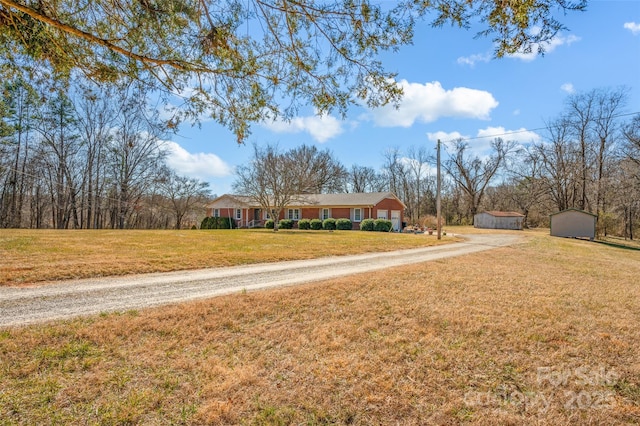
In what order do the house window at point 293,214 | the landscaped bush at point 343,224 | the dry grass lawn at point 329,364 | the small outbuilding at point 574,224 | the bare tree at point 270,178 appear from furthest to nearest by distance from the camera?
1. the house window at point 293,214
2. the landscaped bush at point 343,224
3. the bare tree at point 270,178
4. the small outbuilding at point 574,224
5. the dry grass lawn at point 329,364

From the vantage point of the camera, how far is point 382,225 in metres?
26.5

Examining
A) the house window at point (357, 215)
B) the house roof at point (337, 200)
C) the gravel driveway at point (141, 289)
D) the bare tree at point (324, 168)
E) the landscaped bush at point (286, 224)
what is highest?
the bare tree at point (324, 168)

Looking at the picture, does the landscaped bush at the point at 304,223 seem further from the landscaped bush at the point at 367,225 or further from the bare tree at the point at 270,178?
the landscaped bush at the point at 367,225

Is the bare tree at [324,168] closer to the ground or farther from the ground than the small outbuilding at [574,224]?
farther from the ground

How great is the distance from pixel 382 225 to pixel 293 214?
9802mm

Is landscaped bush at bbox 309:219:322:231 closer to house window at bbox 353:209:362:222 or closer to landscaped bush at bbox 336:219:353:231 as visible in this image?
landscaped bush at bbox 336:219:353:231

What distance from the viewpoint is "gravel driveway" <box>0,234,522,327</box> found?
178 inches

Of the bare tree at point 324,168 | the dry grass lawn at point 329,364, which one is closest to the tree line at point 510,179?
the bare tree at point 324,168

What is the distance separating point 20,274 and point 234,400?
6.49m

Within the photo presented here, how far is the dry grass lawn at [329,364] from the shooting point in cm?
258

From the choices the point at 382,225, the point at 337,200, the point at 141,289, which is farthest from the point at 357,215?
→ the point at 141,289

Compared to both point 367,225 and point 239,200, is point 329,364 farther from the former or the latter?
point 239,200

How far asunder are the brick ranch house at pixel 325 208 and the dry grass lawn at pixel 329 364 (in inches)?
932

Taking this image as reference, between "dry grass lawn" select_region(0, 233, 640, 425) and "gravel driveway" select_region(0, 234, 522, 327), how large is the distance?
0.61 metres
